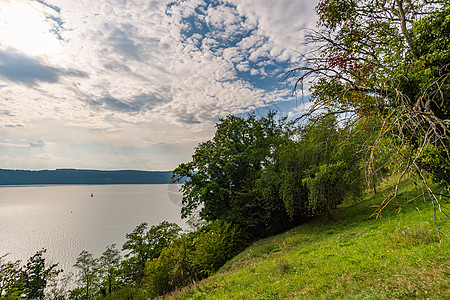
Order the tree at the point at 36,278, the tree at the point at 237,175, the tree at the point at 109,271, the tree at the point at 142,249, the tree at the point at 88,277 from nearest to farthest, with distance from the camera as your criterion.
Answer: the tree at the point at 237,175 < the tree at the point at 142,249 < the tree at the point at 109,271 < the tree at the point at 88,277 < the tree at the point at 36,278

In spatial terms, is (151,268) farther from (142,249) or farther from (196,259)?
(142,249)

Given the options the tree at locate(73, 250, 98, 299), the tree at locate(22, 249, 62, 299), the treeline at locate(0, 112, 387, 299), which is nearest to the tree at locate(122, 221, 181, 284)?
the treeline at locate(0, 112, 387, 299)

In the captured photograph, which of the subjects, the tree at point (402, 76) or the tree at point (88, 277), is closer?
the tree at point (402, 76)

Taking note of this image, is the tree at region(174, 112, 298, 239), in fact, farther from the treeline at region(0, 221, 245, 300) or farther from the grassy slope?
the grassy slope

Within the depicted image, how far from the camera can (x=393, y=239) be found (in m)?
8.93

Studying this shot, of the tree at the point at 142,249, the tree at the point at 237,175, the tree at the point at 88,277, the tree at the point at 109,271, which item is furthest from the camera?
the tree at the point at 88,277

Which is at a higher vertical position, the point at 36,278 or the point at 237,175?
the point at 237,175

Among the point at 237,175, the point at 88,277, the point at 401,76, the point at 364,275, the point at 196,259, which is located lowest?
the point at 88,277

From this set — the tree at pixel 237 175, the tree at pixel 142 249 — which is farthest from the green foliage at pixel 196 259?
the tree at pixel 142 249

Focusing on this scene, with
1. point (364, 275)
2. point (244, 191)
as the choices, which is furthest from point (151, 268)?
point (364, 275)

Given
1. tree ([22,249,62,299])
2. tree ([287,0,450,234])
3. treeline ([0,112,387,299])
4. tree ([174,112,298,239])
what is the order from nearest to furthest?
1. tree ([287,0,450,234])
2. treeline ([0,112,387,299])
3. tree ([174,112,298,239])
4. tree ([22,249,62,299])

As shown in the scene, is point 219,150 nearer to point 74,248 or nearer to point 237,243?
point 237,243

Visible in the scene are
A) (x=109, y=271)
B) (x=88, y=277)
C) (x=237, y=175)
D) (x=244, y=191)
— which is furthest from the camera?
(x=88, y=277)

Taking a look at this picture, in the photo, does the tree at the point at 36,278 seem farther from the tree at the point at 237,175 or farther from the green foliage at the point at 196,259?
the tree at the point at 237,175
